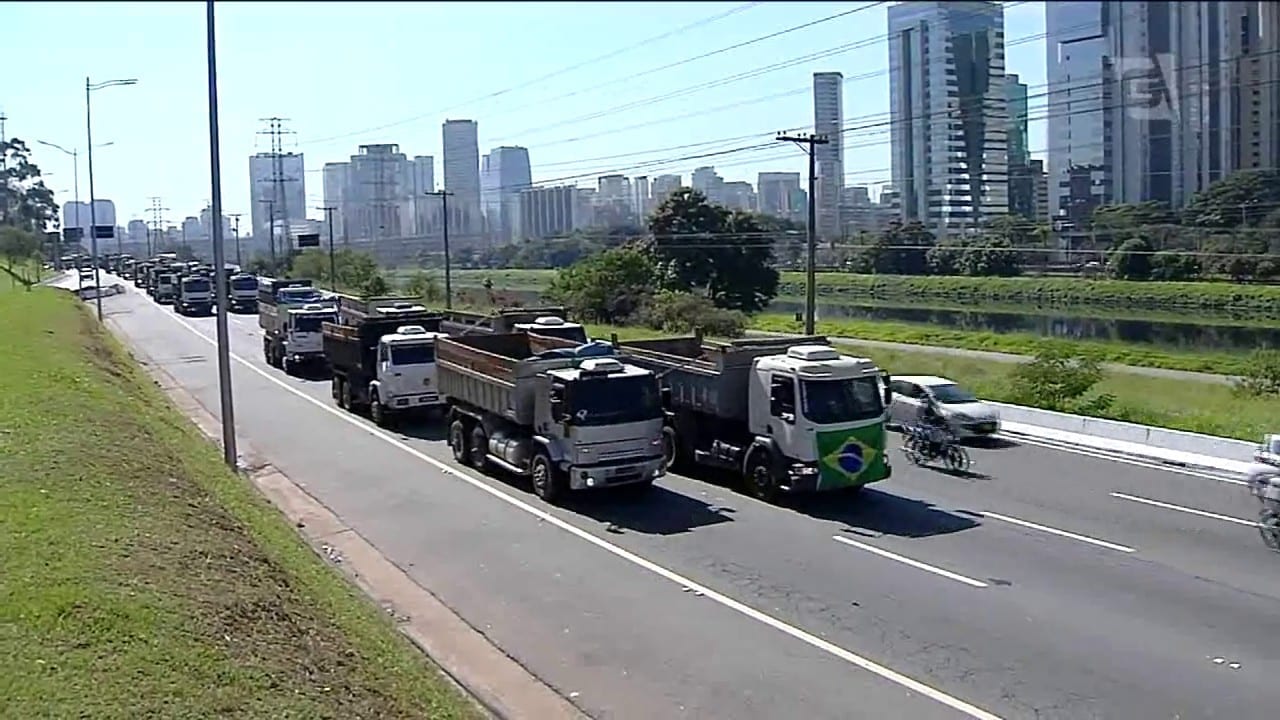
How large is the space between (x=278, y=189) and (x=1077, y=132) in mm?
82796

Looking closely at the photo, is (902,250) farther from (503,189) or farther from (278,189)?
(278,189)

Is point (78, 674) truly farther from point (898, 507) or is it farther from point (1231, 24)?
point (898, 507)

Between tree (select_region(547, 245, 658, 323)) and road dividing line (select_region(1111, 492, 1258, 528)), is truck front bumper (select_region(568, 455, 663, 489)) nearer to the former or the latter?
road dividing line (select_region(1111, 492, 1258, 528))

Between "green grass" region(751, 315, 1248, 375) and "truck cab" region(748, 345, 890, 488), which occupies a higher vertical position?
"truck cab" region(748, 345, 890, 488)

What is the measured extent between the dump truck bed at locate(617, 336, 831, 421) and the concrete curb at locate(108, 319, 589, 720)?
6.21 metres

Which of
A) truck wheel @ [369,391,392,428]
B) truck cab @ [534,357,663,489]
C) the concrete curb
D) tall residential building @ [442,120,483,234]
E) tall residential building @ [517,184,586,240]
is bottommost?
the concrete curb

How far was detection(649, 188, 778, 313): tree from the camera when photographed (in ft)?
214

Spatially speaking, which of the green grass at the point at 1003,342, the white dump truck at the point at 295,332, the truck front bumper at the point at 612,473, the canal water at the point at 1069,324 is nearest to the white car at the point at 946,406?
the truck front bumper at the point at 612,473

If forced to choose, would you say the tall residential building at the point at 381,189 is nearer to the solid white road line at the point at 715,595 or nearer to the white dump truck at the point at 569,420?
the solid white road line at the point at 715,595

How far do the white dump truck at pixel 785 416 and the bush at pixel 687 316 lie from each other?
30.2 m

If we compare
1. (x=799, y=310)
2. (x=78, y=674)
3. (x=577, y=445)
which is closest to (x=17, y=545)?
(x=78, y=674)

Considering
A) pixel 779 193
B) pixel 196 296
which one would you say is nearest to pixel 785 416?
pixel 196 296

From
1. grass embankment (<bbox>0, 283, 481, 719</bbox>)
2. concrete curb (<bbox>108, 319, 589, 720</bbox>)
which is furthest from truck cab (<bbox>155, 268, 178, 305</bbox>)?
grass embankment (<bbox>0, 283, 481, 719</bbox>)

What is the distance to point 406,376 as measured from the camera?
28.5 meters
